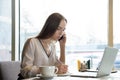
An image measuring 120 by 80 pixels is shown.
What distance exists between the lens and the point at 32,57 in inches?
67.3

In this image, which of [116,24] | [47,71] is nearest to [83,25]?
[116,24]

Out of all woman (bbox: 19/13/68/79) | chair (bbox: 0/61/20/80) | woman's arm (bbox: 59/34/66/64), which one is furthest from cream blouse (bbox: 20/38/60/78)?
chair (bbox: 0/61/20/80)

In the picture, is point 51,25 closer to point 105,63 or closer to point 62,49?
point 62,49

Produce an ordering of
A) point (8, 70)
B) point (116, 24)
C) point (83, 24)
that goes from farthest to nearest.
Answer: point (83, 24) < point (116, 24) < point (8, 70)

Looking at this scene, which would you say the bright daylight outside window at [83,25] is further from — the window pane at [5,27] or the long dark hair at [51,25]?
the long dark hair at [51,25]

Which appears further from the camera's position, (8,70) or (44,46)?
(8,70)

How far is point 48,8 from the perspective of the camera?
3.38 meters

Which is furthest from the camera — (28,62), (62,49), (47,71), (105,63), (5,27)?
(5,27)

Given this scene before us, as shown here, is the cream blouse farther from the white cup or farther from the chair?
the chair

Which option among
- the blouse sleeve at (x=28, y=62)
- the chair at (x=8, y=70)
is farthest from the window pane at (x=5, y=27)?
the blouse sleeve at (x=28, y=62)

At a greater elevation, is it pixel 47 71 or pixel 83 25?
pixel 83 25

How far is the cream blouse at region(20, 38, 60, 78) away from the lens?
1617 millimetres

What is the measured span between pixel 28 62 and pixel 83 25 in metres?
1.62

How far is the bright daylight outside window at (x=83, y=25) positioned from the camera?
9.92ft
